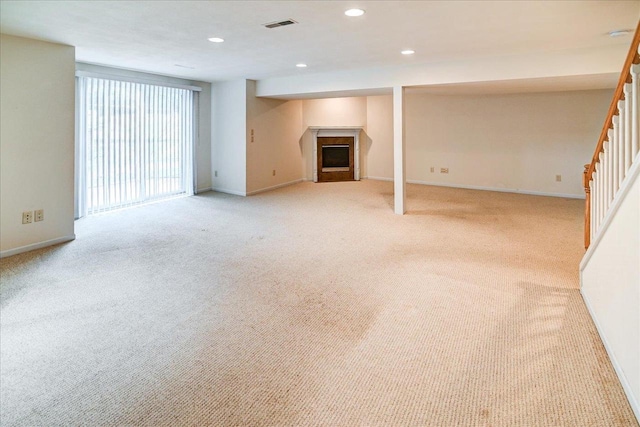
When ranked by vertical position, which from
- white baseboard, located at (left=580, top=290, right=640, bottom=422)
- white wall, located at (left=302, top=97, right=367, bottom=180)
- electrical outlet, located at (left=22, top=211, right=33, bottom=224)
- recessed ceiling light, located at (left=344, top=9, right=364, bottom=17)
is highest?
white wall, located at (left=302, top=97, right=367, bottom=180)

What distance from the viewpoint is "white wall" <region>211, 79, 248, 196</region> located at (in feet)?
23.8

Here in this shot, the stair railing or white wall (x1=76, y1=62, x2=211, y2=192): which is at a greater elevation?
white wall (x1=76, y1=62, x2=211, y2=192)

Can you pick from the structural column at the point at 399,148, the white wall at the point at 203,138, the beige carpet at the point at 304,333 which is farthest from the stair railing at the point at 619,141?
the white wall at the point at 203,138

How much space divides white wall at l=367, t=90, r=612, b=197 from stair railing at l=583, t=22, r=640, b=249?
180 inches

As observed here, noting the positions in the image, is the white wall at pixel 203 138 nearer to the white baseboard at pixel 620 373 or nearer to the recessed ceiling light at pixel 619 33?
the recessed ceiling light at pixel 619 33

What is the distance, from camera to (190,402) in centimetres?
179

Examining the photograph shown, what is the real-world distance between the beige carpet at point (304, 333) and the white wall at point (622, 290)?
9cm

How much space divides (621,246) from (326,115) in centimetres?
759

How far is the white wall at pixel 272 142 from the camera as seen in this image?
7449 millimetres

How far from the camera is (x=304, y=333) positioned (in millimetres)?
2416

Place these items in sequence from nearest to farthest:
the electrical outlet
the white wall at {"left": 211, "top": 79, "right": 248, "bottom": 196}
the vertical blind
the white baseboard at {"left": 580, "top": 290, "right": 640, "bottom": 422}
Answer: the white baseboard at {"left": 580, "top": 290, "right": 640, "bottom": 422} → the electrical outlet → the vertical blind → the white wall at {"left": 211, "top": 79, "right": 248, "bottom": 196}

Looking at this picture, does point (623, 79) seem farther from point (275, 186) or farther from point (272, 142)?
point (275, 186)

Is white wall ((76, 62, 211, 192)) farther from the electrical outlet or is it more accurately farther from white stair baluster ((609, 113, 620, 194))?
white stair baluster ((609, 113, 620, 194))

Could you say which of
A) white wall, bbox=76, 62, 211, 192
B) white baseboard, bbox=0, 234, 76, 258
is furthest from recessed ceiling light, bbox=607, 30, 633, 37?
white wall, bbox=76, 62, 211, 192
